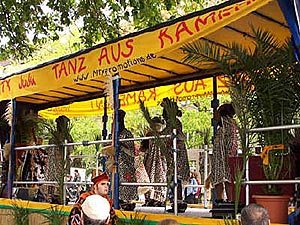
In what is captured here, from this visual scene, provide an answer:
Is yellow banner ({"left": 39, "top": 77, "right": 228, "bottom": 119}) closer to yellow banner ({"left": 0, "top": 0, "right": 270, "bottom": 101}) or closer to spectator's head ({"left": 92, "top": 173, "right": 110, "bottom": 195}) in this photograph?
yellow banner ({"left": 0, "top": 0, "right": 270, "bottom": 101})

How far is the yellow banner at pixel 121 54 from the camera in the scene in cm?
520

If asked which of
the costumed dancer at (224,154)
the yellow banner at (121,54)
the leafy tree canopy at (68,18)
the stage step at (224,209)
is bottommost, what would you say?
the stage step at (224,209)

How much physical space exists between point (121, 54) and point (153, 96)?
346 centimetres

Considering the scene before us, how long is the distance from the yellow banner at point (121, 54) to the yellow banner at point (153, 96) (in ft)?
6.20

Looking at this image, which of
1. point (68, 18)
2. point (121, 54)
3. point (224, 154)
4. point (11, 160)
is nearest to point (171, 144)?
point (224, 154)

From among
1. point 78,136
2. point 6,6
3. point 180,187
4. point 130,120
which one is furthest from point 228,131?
point 78,136

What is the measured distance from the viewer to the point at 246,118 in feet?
16.9

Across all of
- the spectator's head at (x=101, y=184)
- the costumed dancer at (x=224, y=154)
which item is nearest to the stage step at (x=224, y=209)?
the costumed dancer at (x=224, y=154)

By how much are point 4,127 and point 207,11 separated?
20.4ft

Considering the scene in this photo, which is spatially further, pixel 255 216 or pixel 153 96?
pixel 153 96

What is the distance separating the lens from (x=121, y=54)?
6.41m

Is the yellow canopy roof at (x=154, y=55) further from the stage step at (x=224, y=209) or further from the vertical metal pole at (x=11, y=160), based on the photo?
the stage step at (x=224, y=209)

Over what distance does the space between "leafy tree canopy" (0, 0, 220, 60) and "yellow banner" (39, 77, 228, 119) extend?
47.2 inches

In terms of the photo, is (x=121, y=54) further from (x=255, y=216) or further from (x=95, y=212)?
(x=255, y=216)
